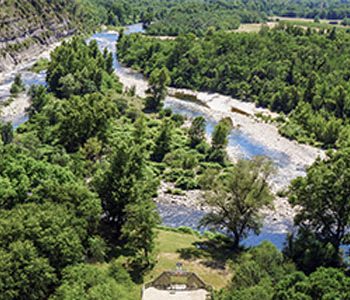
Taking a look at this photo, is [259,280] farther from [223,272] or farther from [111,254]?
[111,254]

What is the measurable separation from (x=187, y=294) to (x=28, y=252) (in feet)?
40.0

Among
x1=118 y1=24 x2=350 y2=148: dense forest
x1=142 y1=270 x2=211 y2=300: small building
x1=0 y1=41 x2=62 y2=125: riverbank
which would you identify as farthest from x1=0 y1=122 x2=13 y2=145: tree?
x1=118 y1=24 x2=350 y2=148: dense forest

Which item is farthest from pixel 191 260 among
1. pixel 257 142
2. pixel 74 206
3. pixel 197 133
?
pixel 257 142

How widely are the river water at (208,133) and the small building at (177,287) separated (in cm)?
1418

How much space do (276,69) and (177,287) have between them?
78.3 metres

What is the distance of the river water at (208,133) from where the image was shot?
52.5 metres

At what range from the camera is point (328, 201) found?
1590 inches

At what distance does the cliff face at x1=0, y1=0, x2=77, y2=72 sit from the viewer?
108 m

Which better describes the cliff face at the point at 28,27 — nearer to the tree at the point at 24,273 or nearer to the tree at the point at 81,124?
the tree at the point at 81,124

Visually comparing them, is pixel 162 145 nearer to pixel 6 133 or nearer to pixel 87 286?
pixel 6 133

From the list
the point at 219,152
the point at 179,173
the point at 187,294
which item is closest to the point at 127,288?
the point at 187,294

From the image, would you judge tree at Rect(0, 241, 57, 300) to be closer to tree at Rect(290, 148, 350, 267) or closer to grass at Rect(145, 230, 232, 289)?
grass at Rect(145, 230, 232, 289)

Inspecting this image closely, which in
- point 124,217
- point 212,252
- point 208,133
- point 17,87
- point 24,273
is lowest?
point 208,133

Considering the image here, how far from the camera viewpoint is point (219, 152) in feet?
227
